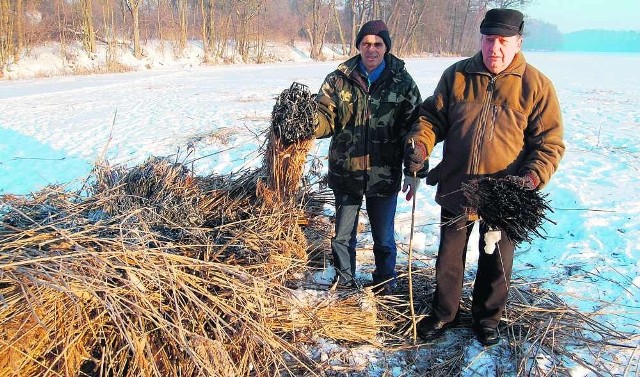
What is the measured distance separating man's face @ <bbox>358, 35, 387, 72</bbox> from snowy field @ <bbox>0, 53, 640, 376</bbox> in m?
0.94

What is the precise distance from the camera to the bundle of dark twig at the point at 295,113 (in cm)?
248

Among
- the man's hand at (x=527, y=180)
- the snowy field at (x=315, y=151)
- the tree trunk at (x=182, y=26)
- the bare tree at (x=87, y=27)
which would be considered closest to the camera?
the man's hand at (x=527, y=180)

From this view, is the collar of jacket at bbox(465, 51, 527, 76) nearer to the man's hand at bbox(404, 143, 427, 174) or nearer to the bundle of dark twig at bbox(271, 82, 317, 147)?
the man's hand at bbox(404, 143, 427, 174)

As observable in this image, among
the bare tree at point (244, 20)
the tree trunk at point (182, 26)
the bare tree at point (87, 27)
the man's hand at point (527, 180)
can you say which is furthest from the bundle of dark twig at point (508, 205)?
the bare tree at point (244, 20)

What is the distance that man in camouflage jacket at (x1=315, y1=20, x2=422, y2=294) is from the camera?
2.69 meters

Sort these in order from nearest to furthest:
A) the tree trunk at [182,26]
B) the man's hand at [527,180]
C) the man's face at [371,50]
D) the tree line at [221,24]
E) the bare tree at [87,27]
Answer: the man's hand at [527,180], the man's face at [371,50], the tree line at [221,24], the bare tree at [87,27], the tree trunk at [182,26]

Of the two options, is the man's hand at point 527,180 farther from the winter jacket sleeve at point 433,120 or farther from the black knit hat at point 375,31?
the black knit hat at point 375,31

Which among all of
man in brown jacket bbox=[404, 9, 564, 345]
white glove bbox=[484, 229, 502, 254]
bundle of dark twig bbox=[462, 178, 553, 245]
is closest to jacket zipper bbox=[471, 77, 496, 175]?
man in brown jacket bbox=[404, 9, 564, 345]

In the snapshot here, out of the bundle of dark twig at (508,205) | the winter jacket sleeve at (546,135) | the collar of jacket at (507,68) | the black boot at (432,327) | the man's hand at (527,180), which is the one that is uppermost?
the collar of jacket at (507,68)

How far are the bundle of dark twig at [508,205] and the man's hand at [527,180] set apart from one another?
0.01 metres

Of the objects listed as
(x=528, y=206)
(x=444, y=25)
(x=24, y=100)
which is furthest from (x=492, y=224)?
(x=444, y=25)

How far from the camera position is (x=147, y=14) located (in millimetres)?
29688

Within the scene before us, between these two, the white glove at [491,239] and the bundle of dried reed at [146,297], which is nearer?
the bundle of dried reed at [146,297]

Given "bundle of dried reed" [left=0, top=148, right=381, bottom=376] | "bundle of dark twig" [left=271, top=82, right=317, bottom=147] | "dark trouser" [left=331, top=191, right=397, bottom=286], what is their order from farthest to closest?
"dark trouser" [left=331, top=191, right=397, bottom=286]
"bundle of dark twig" [left=271, top=82, right=317, bottom=147]
"bundle of dried reed" [left=0, top=148, right=381, bottom=376]
